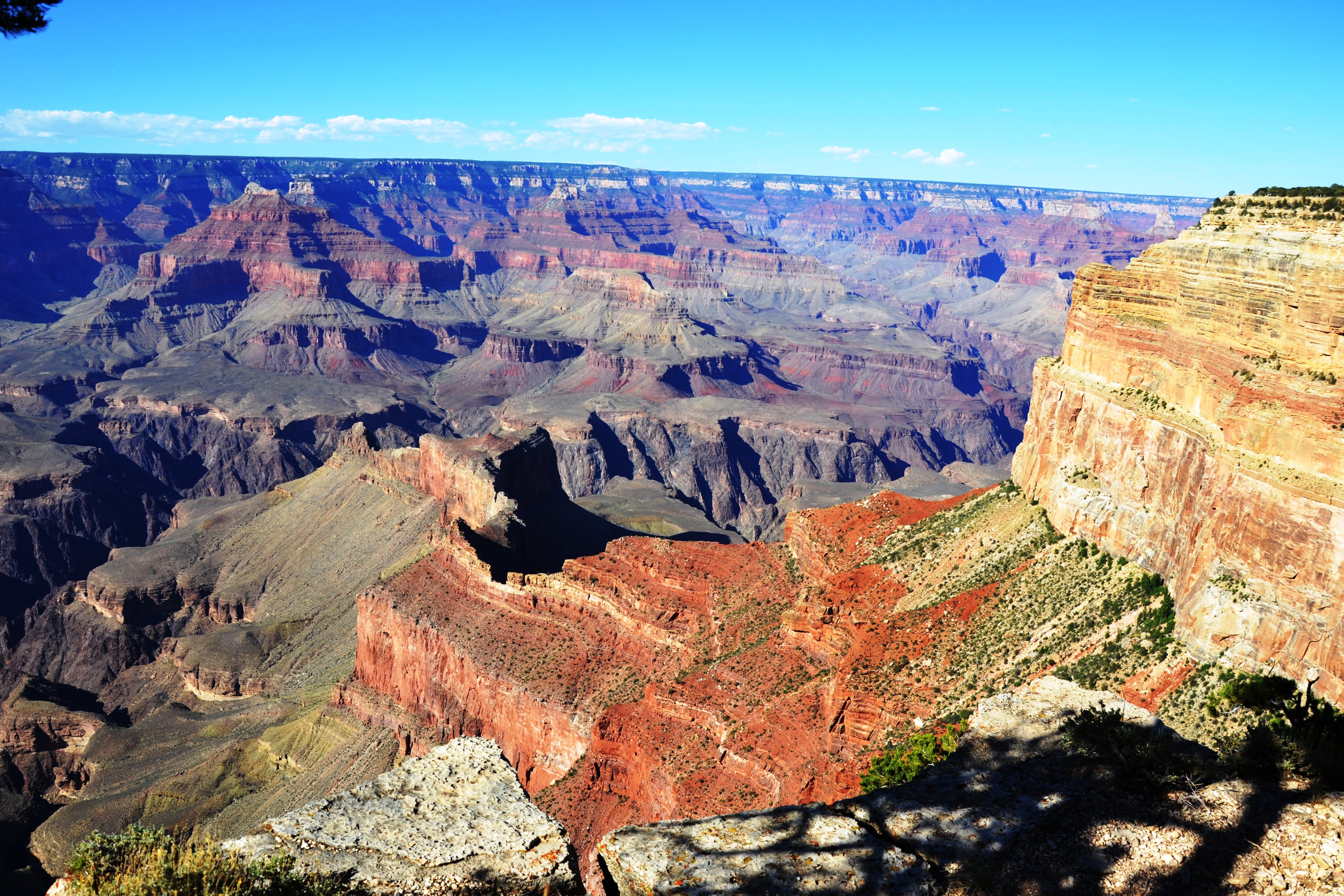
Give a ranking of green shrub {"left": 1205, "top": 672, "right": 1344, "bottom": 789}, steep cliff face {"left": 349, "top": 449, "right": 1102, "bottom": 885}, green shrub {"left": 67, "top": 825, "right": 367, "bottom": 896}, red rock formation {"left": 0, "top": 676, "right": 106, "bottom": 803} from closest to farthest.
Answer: green shrub {"left": 67, "top": 825, "right": 367, "bottom": 896} → green shrub {"left": 1205, "top": 672, "right": 1344, "bottom": 789} → steep cliff face {"left": 349, "top": 449, "right": 1102, "bottom": 885} → red rock formation {"left": 0, "top": 676, "right": 106, "bottom": 803}

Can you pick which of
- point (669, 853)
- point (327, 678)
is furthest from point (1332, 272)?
point (327, 678)

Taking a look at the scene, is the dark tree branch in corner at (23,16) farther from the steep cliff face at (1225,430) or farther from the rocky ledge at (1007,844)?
the steep cliff face at (1225,430)

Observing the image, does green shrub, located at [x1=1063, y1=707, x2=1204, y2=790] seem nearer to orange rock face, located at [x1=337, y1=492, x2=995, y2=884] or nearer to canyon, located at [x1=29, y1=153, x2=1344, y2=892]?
canyon, located at [x1=29, y1=153, x2=1344, y2=892]

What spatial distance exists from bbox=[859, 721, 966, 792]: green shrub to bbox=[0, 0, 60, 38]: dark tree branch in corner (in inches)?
1213

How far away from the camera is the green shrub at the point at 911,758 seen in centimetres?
2812

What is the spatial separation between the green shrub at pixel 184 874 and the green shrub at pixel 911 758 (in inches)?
732

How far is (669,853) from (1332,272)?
32834 millimetres

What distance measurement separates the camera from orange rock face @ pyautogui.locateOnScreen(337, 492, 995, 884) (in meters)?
40.5

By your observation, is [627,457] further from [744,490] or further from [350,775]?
[350,775]

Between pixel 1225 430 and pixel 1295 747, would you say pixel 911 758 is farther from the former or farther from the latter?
pixel 1225 430

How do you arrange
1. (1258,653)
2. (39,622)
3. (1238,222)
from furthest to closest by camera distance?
(39,622), (1238,222), (1258,653)

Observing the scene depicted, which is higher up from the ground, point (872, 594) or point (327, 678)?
point (872, 594)

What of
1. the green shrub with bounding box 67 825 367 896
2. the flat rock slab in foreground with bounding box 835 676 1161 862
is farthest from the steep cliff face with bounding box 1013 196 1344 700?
the green shrub with bounding box 67 825 367 896

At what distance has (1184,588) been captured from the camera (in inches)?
1389
